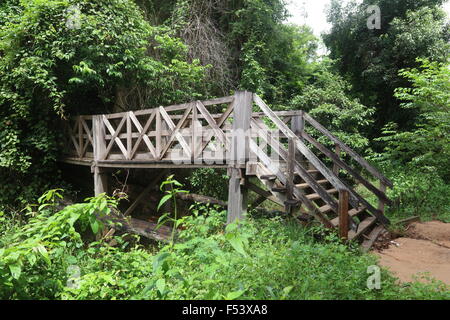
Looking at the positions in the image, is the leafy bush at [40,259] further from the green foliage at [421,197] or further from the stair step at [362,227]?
the green foliage at [421,197]

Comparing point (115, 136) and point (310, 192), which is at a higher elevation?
point (115, 136)

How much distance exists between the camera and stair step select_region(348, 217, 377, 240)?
151 inches

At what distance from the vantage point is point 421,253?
394 centimetres

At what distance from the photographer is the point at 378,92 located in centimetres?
1197

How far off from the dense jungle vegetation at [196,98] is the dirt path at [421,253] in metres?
0.45

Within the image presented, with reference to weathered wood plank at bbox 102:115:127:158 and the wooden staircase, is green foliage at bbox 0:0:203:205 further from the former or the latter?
the wooden staircase

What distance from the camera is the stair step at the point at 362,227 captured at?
3.84 meters

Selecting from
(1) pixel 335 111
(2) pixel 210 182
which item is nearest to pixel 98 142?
(2) pixel 210 182

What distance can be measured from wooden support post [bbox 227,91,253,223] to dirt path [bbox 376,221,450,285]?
6.88 feet

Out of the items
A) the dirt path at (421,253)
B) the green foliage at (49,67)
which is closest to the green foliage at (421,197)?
the dirt path at (421,253)

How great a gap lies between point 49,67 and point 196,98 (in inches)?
152

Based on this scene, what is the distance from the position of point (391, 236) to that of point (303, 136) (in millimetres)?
2514

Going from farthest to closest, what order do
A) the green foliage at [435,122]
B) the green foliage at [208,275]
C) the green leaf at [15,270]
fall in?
the green foliage at [435,122]
the green foliage at [208,275]
the green leaf at [15,270]

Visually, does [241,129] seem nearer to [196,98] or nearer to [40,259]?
[40,259]
